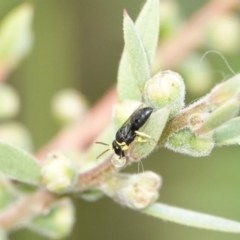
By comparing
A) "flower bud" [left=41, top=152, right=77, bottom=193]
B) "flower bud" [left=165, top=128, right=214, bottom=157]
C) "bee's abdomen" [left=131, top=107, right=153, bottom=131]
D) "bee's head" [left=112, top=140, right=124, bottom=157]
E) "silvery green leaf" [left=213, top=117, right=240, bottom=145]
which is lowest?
"flower bud" [left=41, top=152, right=77, bottom=193]

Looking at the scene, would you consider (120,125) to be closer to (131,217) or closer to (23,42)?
(23,42)

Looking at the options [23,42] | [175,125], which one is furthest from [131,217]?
[175,125]

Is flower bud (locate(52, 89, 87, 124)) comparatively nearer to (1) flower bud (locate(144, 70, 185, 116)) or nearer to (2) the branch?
(2) the branch

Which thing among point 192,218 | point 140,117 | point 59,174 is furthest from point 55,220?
point 140,117

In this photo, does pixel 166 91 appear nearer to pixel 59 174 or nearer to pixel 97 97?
pixel 59 174

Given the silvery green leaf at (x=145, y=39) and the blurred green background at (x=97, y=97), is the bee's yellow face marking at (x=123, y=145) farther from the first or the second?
Answer: the blurred green background at (x=97, y=97)

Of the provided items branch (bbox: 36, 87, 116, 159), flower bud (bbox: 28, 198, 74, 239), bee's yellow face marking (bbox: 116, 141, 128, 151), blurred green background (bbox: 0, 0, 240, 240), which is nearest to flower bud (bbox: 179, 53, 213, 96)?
branch (bbox: 36, 87, 116, 159)
